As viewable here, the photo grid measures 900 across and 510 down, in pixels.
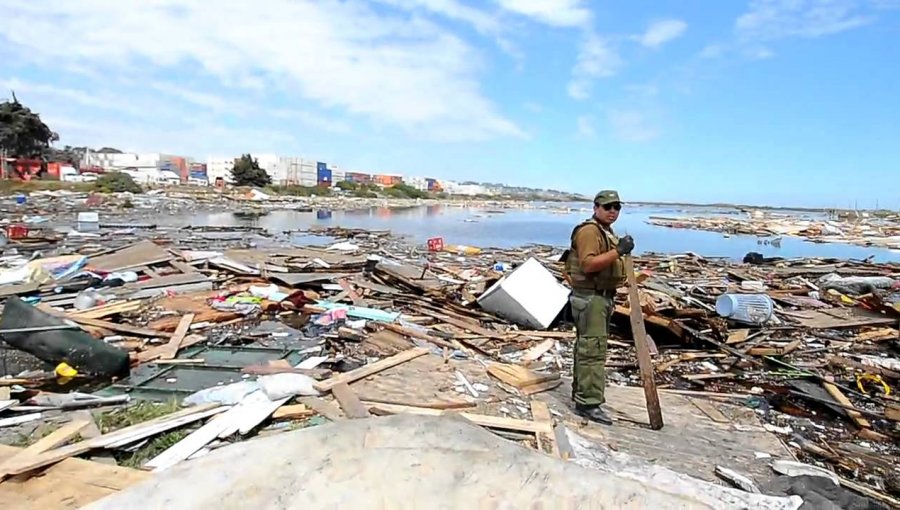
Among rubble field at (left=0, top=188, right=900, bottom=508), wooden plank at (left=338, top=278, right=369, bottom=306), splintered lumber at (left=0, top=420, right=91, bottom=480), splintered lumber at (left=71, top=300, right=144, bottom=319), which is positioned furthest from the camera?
wooden plank at (left=338, top=278, right=369, bottom=306)

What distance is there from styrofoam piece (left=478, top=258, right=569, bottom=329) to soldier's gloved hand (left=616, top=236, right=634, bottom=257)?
3662mm

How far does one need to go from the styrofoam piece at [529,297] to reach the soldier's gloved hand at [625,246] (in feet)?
12.0

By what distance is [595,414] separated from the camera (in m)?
4.55

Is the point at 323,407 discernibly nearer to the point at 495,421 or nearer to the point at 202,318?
the point at 495,421

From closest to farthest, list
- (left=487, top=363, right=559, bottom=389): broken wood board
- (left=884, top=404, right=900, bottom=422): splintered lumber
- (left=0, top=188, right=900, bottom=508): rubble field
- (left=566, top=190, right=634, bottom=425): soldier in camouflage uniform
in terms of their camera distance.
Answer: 1. (left=0, top=188, right=900, bottom=508): rubble field
2. (left=566, top=190, right=634, bottom=425): soldier in camouflage uniform
3. (left=884, top=404, right=900, bottom=422): splintered lumber
4. (left=487, top=363, right=559, bottom=389): broken wood board

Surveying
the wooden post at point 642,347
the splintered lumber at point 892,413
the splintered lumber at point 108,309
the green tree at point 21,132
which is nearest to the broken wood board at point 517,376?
the wooden post at point 642,347

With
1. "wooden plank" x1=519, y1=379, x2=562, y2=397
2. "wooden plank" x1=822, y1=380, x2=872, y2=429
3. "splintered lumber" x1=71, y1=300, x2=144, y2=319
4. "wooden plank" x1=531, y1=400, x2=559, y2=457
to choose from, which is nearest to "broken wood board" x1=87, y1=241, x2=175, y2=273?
"splintered lumber" x1=71, y1=300, x2=144, y2=319

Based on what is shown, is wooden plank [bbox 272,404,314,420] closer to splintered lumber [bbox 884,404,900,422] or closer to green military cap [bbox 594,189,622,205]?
green military cap [bbox 594,189,622,205]

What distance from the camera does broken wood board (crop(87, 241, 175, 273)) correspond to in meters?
10.4

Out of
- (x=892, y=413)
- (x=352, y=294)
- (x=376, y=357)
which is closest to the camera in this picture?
(x=892, y=413)

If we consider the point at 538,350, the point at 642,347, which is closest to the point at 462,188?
the point at 538,350

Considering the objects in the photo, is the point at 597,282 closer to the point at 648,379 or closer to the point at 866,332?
the point at 648,379

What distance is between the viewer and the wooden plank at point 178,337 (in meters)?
6.03

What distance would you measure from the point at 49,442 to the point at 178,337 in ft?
10.5
